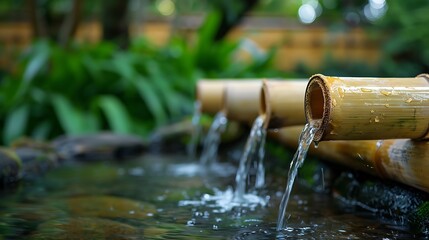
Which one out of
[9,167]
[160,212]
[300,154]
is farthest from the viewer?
A: [9,167]

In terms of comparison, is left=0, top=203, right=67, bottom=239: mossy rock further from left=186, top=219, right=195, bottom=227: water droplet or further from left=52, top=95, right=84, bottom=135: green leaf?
left=52, top=95, right=84, bottom=135: green leaf

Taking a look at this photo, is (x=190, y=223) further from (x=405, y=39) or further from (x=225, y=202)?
(x=405, y=39)

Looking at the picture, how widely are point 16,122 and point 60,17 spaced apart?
13.3 ft

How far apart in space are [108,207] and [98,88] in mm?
3630

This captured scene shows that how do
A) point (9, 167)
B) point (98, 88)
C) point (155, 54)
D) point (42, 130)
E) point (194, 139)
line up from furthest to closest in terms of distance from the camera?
point (155, 54), point (98, 88), point (42, 130), point (194, 139), point (9, 167)

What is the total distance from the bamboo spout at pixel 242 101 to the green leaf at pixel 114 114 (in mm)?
1732

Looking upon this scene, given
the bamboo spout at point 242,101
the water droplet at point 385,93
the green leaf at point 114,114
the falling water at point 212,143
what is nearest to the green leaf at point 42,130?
the green leaf at point 114,114

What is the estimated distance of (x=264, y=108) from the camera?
3055 mm

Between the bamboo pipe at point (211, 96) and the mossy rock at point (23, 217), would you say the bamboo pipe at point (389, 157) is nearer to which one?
the mossy rock at point (23, 217)

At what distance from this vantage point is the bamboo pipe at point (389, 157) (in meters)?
2.08

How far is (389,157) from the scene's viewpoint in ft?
7.52

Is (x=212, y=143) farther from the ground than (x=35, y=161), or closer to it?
farther from the ground

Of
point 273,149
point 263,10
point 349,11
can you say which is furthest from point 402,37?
→ point 273,149

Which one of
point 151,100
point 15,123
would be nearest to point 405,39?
point 151,100
